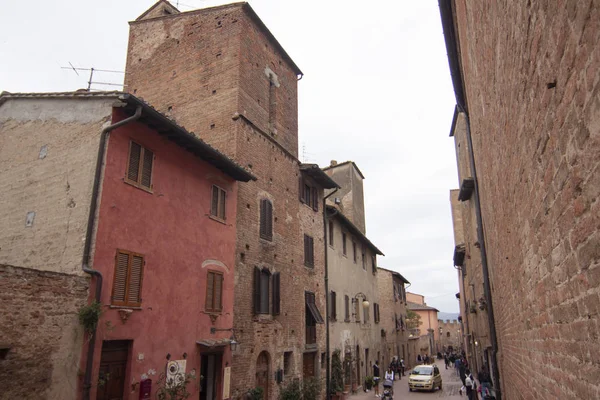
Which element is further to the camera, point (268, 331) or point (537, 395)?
point (268, 331)

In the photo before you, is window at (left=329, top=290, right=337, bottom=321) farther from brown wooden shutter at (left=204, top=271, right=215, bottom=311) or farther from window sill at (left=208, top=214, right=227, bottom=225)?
brown wooden shutter at (left=204, top=271, right=215, bottom=311)

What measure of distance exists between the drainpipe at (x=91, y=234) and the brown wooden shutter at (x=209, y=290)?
3.93m

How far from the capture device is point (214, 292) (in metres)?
13.0

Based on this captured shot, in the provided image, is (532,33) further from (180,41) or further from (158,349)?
(180,41)

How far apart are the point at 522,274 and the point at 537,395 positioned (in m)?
1.31

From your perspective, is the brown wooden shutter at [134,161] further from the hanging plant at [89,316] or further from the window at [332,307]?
the window at [332,307]

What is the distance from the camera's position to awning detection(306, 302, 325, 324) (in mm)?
18898

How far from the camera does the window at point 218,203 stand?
13664 mm

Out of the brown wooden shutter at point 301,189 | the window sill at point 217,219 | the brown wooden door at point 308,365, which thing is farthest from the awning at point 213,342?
the brown wooden shutter at point 301,189

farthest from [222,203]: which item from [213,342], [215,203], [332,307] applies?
[332,307]

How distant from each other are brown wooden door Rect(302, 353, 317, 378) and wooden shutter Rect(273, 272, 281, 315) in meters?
3.59

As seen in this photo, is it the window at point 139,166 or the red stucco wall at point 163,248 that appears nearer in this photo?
the red stucco wall at point 163,248

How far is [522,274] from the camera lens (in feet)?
16.8

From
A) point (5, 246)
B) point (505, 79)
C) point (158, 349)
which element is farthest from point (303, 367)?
point (505, 79)
